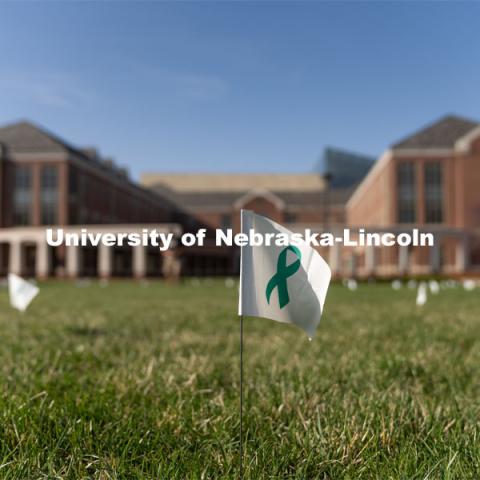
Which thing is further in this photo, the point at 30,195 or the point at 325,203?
the point at 325,203

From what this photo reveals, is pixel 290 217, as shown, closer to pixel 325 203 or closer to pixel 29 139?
pixel 325 203

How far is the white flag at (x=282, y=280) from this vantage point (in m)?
1.94

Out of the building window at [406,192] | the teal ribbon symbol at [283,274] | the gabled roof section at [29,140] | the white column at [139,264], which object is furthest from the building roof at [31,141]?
the teal ribbon symbol at [283,274]

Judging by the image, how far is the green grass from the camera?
6.88 feet

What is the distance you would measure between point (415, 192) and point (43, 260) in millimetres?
40476

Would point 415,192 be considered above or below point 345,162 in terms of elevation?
below

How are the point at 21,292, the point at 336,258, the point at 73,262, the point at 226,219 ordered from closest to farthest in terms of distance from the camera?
the point at 21,292, the point at 73,262, the point at 336,258, the point at 226,219

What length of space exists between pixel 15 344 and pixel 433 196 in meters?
58.2

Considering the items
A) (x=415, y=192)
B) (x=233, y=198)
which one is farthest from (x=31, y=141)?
(x=415, y=192)

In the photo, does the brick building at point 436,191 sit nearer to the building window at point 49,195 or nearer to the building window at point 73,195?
the building window at point 73,195

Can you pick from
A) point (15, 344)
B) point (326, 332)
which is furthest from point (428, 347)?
point (15, 344)

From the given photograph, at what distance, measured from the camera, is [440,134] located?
5912 cm

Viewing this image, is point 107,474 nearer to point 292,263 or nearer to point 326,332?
point 292,263

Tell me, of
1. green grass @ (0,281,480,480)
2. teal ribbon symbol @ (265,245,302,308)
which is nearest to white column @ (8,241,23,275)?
green grass @ (0,281,480,480)
